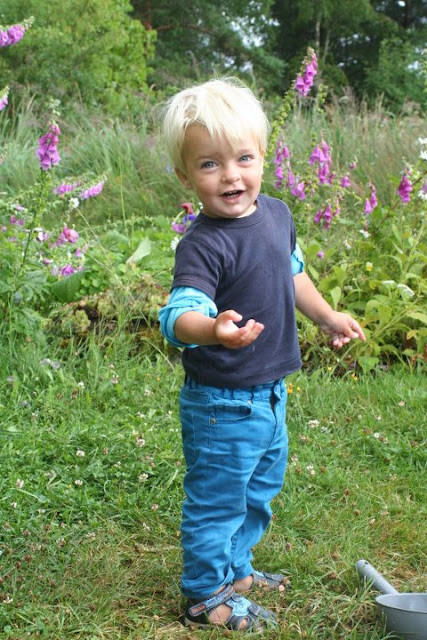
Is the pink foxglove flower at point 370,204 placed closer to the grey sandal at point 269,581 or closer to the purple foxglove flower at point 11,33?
the purple foxglove flower at point 11,33

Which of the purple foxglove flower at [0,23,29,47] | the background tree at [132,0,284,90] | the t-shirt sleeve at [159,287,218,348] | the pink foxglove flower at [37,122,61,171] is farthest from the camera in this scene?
the background tree at [132,0,284,90]

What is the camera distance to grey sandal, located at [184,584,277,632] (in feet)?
8.16

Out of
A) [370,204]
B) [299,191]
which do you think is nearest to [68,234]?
[299,191]

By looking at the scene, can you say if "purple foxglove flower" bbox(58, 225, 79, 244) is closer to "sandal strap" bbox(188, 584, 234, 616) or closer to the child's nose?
the child's nose

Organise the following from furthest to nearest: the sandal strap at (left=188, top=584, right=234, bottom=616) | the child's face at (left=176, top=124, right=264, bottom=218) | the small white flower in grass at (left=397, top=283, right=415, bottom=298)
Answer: the small white flower in grass at (left=397, top=283, right=415, bottom=298) → the sandal strap at (left=188, top=584, right=234, bottom=616) → the child's face at (left=176, top=124, right=264, bottom=218)

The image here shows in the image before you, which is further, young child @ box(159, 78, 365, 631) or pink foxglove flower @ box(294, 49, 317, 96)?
pink foxglove flower @ box(294, 49, 317, 96)

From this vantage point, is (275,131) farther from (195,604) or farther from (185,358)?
(195,604)

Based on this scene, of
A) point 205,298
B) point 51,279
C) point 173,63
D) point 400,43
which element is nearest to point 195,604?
point 205,298

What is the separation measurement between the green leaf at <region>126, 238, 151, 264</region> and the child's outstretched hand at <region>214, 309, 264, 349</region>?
3.20m

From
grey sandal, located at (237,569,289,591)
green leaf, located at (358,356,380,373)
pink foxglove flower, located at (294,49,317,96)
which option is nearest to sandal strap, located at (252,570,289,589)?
grey sandal, located at (237,569,289,591)

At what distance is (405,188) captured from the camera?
464 centimetres

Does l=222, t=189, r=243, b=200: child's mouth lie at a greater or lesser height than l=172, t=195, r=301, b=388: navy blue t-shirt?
greater

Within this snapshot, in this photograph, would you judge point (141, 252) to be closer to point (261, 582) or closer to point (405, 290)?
point (405, 290)

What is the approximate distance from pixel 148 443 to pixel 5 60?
9.76m
